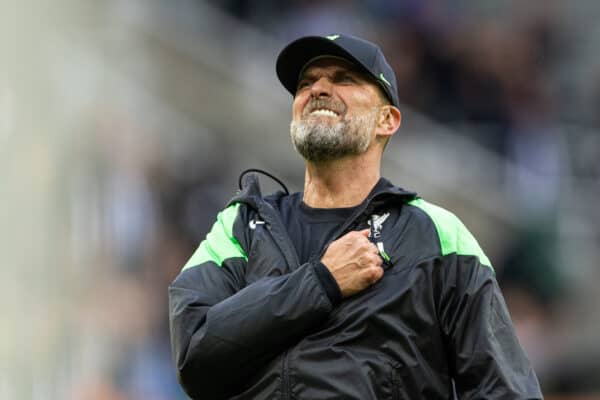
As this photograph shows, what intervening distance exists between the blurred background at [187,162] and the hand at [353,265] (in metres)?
4.55

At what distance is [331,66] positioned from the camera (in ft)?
13.6

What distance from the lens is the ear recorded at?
418 centimetres

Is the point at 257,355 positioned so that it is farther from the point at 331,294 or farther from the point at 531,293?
the point at 531,293

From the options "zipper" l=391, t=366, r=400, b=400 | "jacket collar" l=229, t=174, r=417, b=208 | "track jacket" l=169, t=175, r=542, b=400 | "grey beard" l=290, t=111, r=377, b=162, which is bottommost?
"zipper" l=391, t=366, r=400, b=400

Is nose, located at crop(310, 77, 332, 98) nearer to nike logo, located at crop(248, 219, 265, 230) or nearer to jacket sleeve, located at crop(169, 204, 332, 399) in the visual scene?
nike logo, located at crop(248, 219, 265, 230)

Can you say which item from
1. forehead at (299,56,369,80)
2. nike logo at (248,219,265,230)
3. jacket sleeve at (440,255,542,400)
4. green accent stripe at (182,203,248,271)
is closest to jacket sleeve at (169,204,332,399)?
green accent stripe at (182,203,248,271)

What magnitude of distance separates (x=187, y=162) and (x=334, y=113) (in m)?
4.91

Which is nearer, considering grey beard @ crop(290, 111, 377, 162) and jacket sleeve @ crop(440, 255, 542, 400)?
jacket sleeve @ crop(440, 255, 542, 400)

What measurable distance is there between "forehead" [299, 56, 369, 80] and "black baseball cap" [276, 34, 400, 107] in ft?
0.05

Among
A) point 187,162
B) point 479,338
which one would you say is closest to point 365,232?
point 479,338

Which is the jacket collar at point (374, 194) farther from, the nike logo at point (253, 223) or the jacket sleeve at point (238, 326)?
the jacket sleeve at point (238, 326)

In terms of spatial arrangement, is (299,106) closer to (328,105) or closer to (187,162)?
(328,105)

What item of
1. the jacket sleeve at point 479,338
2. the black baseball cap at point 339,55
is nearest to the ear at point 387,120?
the black baseball cap at point 339,55

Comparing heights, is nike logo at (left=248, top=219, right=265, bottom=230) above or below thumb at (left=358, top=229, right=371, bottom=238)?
above
